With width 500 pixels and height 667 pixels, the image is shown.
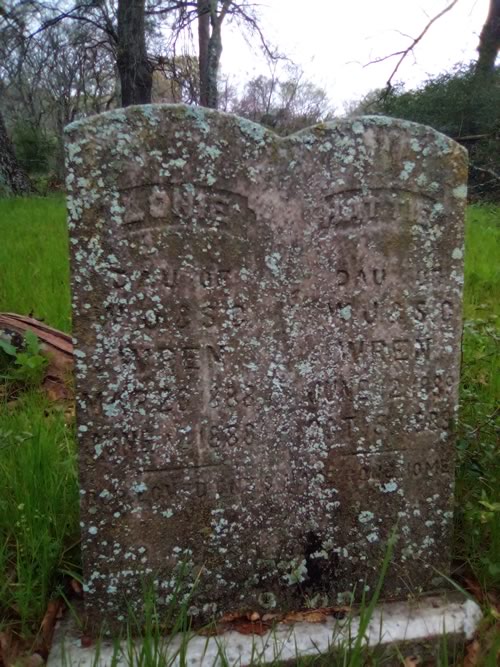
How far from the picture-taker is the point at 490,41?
13.5 metres

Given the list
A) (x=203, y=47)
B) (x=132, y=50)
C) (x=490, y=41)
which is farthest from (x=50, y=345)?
(x=203, y=47)

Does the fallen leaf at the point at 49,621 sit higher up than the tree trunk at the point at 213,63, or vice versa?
the tree trunk at the point at 213,63

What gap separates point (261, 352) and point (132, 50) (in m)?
9.46

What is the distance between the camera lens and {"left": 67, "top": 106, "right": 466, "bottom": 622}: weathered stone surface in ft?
5.55

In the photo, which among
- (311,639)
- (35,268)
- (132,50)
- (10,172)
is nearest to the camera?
(311,639)

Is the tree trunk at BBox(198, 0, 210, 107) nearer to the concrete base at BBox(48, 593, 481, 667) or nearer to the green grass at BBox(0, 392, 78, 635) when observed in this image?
the green grass at BBox(0, 392, 78, 635)

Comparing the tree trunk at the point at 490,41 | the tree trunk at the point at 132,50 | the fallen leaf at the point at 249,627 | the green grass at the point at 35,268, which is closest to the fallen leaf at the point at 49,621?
the fallen leaf at the point at 249,627

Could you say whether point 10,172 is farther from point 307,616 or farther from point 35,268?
point 307,616

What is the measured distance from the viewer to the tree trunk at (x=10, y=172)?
9.83 metres

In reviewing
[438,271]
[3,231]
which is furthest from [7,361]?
[3,231]

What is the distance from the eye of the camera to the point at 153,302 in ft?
5.68

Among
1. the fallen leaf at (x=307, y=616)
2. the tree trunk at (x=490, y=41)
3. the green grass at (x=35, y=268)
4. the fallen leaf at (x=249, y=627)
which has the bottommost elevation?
the fallen leaf at (x=249, y=627)

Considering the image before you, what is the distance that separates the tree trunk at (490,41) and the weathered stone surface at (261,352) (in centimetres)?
1337

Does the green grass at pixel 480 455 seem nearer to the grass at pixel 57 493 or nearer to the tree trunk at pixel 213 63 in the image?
the grass at pixel 57 493
